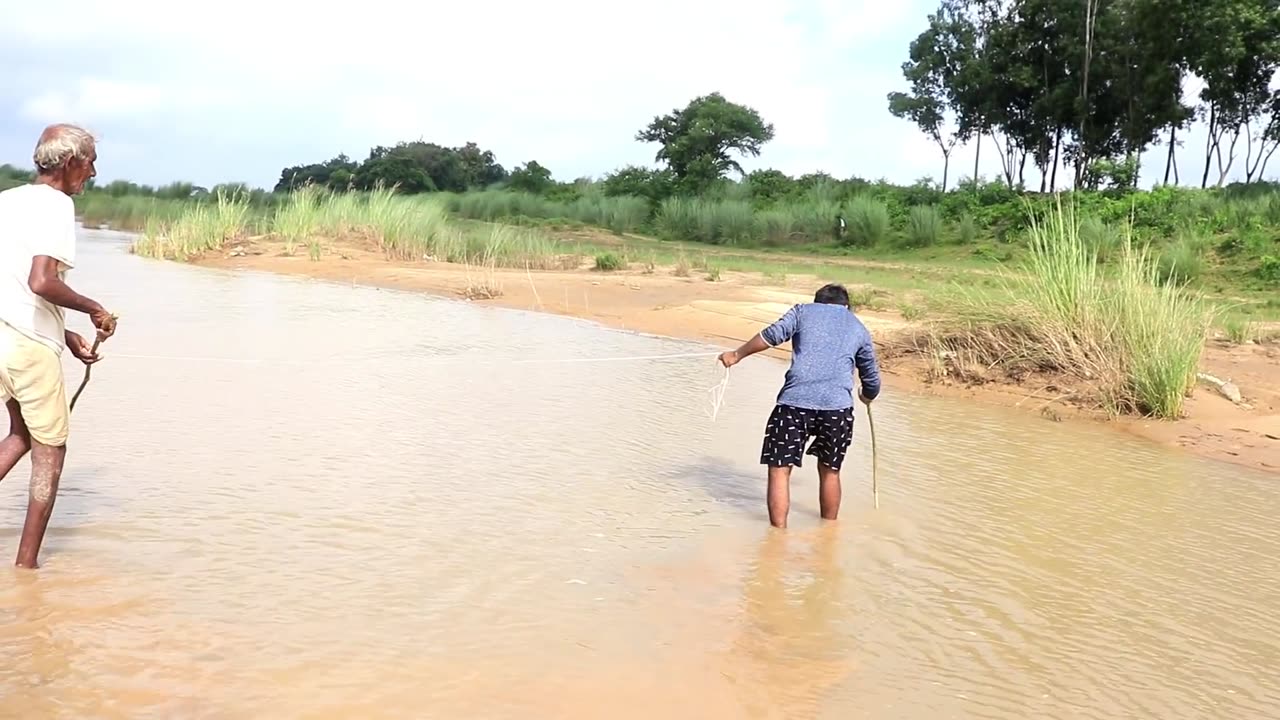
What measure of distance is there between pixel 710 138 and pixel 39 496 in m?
38.3

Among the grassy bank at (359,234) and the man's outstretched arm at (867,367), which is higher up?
the grassy bank at (359,234)

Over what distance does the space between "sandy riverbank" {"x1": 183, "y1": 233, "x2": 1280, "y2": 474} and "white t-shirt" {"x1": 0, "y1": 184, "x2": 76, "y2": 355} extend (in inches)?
281

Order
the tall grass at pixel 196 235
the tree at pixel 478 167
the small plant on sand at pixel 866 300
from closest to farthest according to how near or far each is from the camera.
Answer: the small plant on sand at pixel 866 300
the tall grass at pixel 196 235
the tree at pixel 478 167

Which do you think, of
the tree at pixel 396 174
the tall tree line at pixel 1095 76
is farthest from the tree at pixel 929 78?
the tree at pixel 396 174

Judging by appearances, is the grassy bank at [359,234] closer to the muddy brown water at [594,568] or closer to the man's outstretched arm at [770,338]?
the muddy brown water at [594,568]

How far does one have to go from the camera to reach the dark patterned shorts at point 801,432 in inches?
203

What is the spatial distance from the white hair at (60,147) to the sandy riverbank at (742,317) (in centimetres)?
710

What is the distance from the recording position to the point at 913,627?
407 centimetres

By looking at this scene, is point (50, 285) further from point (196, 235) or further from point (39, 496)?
point (196, 235)

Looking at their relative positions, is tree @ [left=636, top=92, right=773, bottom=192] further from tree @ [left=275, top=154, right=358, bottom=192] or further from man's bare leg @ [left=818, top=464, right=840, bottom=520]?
man's bare leg @ [left=818, top=464, right=840, bottom=520]

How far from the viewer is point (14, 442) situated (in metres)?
3.91

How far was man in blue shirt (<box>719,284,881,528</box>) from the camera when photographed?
16.9 feet

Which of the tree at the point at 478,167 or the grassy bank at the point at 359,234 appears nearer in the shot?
the grassy bank at the point at 359,234

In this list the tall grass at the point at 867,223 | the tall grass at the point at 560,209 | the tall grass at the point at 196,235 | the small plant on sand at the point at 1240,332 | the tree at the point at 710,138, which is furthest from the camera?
the tree at the point at 710,138
